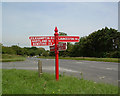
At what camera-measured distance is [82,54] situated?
52.0 meters

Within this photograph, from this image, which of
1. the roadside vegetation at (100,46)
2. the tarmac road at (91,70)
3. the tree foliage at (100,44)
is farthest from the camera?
the tree foliage at (100,44)

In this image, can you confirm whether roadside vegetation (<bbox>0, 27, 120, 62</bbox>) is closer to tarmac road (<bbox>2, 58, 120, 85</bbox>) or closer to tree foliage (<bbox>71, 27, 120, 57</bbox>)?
tree foliage (<bbox>71, 27, 120, 57</bbox>)

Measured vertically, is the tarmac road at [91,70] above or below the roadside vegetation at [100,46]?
below

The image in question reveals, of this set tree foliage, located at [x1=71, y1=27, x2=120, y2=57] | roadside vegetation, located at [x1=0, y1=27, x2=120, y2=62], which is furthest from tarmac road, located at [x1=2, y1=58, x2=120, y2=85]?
tree foliage, located at [x1=71, y1=27, x2=120, y2=57]

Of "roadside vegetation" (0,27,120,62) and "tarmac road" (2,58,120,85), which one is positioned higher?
"roadside vegetation" (0,27,120,62)

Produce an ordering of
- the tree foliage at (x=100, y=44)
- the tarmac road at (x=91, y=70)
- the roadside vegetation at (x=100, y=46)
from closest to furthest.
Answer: the tarmac road at (x=91, y=70) → the roadside vegetation at (x=100, y=46) → the tree foliage at (x=100, y=44)

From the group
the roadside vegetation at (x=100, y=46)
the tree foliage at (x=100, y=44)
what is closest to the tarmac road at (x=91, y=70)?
the roadside vegetation at (x=100, y=46)

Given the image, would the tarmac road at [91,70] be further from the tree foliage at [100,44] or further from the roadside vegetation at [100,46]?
the tree foliage at [100,44]

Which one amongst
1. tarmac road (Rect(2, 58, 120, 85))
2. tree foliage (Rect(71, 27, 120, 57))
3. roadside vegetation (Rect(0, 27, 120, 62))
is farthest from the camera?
tree foliage (Rect(71, 27, 120, 57))

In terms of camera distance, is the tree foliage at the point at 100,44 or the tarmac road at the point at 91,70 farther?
the tree foliage at the point at 100,44

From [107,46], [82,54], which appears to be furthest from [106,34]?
[82,54]

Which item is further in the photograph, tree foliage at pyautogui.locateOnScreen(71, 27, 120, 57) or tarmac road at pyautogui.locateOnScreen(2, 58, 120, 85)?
tree foliage at pyautogui.locateOnScreen(71, 27, 120, 57)

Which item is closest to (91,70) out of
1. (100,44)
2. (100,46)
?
(100,44)

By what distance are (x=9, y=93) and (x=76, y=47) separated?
49615mm
